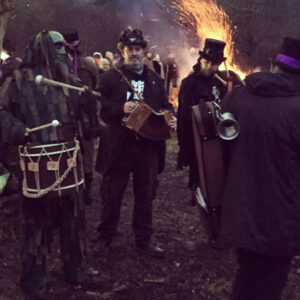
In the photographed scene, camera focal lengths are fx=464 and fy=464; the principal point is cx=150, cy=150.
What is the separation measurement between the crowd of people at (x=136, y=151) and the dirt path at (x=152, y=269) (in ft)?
0.50

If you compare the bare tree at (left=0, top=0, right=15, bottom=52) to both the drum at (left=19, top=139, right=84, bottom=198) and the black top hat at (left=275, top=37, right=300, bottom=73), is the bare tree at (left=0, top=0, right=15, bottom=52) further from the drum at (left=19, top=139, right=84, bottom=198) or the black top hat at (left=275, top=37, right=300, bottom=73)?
the black top hat at (left=275, top=37, right=300, bottom=73)

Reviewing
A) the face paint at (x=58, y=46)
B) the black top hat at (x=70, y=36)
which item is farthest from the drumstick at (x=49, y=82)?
the black top hat at (x=70, y=36)

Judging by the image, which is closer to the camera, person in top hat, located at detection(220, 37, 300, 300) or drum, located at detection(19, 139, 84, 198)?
person in top hat, located at detection(220, 37, 300, 300)

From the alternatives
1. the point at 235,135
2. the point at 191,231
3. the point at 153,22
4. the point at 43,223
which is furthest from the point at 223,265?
the point at 153,22

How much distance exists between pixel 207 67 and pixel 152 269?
7.80ft

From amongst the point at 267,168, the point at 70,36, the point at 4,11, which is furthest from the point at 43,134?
the point at 4,11

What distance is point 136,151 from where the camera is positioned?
4824mm

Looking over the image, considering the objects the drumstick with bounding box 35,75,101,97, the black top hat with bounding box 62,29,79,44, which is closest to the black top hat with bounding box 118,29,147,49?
the drumstick with bounding box 35,75,101,97

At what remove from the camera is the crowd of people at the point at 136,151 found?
9.76 feet

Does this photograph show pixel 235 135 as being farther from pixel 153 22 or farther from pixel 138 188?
pixel 153 22

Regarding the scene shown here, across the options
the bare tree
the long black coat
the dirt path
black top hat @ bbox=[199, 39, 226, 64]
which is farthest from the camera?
the bare tree

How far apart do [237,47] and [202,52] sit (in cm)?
1685

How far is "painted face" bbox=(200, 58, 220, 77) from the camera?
542cm

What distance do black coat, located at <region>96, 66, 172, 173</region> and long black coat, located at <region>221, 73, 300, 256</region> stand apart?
74.4 inches
